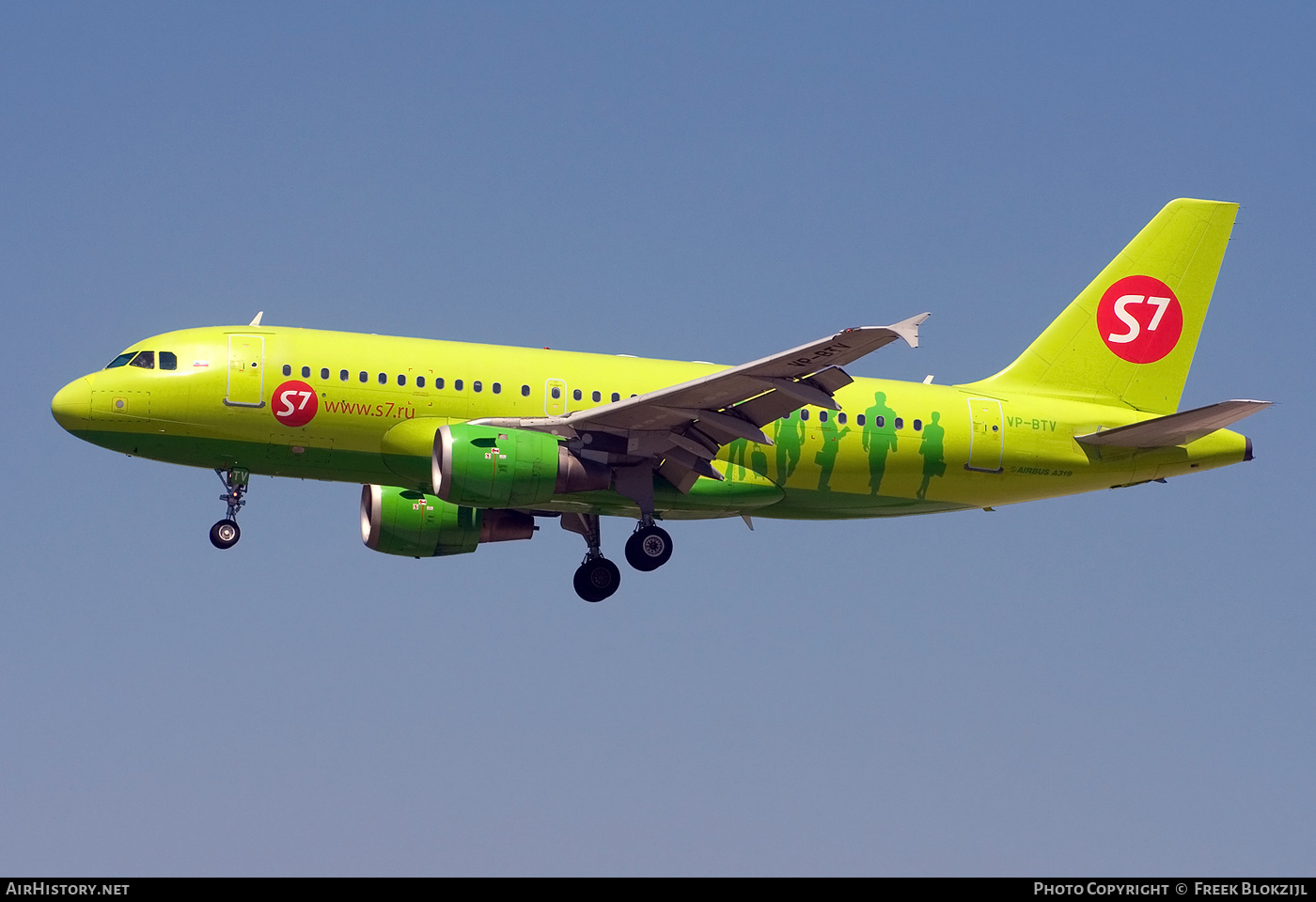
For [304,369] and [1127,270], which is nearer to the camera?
[304,369]

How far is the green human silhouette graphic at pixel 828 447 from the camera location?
4166cm

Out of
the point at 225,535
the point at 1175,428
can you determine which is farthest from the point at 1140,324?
the point at 225,535

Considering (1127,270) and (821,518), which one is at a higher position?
(1127,270)

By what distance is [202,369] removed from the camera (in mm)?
39031

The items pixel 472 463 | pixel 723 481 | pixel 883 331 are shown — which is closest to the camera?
pixel 883 331

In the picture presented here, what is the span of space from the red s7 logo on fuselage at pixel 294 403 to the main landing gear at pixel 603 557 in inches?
292

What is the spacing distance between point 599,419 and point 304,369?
6357 millimetres

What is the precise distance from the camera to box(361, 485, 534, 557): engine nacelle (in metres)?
44.2

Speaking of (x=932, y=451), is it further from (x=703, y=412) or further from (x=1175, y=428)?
(x=703, y=412)

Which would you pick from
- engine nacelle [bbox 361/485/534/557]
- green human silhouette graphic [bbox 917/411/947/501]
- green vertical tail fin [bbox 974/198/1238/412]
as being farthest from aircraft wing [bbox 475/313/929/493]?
green vertical tail fin [bbox 974/198/1238/412]

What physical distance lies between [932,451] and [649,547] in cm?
695

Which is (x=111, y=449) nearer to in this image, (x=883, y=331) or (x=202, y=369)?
(x=202, y=369)

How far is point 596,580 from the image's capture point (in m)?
43.2
